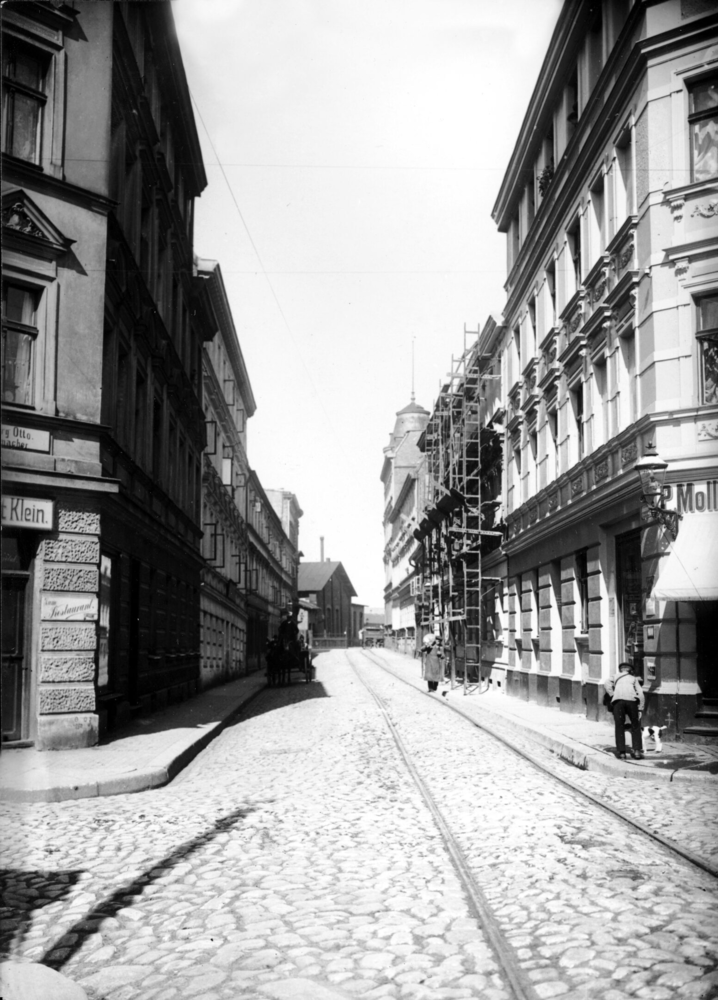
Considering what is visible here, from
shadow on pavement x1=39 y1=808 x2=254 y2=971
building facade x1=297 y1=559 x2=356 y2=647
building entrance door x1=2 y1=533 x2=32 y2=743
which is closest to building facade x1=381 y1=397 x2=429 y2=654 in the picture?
building facade x1=297 y1=559 x2=356 y2=647

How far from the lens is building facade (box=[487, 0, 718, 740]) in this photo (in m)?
13.8

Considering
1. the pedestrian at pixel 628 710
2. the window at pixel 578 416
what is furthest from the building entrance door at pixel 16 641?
the window at pixel 578 416

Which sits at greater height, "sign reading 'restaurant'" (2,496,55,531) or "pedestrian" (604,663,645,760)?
"sign reading 'restaurant'" (2,496,55,531)

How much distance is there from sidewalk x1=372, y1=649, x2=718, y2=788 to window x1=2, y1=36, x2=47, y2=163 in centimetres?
1034

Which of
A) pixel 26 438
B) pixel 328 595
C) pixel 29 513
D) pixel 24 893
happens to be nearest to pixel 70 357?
pixel 26 438

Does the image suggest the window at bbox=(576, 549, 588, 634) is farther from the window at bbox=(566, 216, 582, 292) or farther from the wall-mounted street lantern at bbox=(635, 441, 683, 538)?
the wall-mounted street lantern at bbox=(635, 441, 683, 538)

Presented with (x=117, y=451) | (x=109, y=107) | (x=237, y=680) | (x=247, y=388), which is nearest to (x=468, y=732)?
(x=117, y=451)

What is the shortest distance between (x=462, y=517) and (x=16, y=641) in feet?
75.3

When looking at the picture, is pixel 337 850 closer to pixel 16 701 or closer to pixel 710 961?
pixel 710 961

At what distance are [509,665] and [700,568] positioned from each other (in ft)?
45.9

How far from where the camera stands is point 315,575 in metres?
115

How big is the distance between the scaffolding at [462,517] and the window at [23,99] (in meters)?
17.7

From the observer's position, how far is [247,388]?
4519cm

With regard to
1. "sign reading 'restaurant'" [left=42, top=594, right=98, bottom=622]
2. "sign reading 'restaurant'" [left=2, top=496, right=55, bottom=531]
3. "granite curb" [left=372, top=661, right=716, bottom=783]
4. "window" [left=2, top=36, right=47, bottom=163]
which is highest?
"window" [left=2, top=36, right=47, bottom=163]
